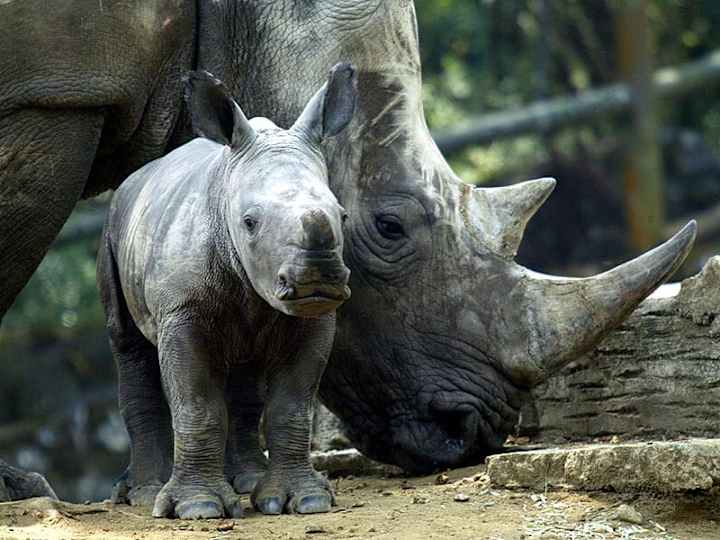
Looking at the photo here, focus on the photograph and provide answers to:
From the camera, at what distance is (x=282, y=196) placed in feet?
19.7

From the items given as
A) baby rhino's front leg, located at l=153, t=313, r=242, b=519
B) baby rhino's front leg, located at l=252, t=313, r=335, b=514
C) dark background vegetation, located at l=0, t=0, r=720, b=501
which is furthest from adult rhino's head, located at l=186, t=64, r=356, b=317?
dark background vegetation, located at l=0, t=0, r=720, b=501

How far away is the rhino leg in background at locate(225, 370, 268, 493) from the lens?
7125mm

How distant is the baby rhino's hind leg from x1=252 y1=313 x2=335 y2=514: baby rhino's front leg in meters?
0.70

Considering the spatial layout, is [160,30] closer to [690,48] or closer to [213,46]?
[213,46]

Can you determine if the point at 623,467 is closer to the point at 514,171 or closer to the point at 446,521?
the point at 446,521

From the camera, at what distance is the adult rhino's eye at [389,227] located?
24.5 feet

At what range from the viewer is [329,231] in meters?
5.78

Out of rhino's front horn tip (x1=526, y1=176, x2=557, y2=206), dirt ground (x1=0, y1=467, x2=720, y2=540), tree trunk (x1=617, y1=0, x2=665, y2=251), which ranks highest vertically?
tree trunk (x1=617, y1=0, x2=665, y2=251)

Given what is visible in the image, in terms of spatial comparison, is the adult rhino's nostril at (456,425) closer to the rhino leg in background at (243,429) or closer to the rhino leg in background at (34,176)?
the rhino leg in background at (243,429)

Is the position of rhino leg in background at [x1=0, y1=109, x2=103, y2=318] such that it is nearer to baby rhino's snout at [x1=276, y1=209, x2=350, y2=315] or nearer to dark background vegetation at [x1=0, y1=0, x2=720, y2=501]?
baby rhino's snout at [x1=276, y1=209, x2=350, y2=315]

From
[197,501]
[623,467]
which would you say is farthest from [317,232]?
[623,467]

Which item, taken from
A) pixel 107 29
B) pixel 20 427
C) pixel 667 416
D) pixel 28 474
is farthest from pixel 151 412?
pixel 20 427

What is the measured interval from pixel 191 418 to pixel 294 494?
1.36 ft

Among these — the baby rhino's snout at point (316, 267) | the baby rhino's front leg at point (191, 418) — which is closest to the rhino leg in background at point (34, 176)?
the baby rhino's front leg at point (191, 418)
